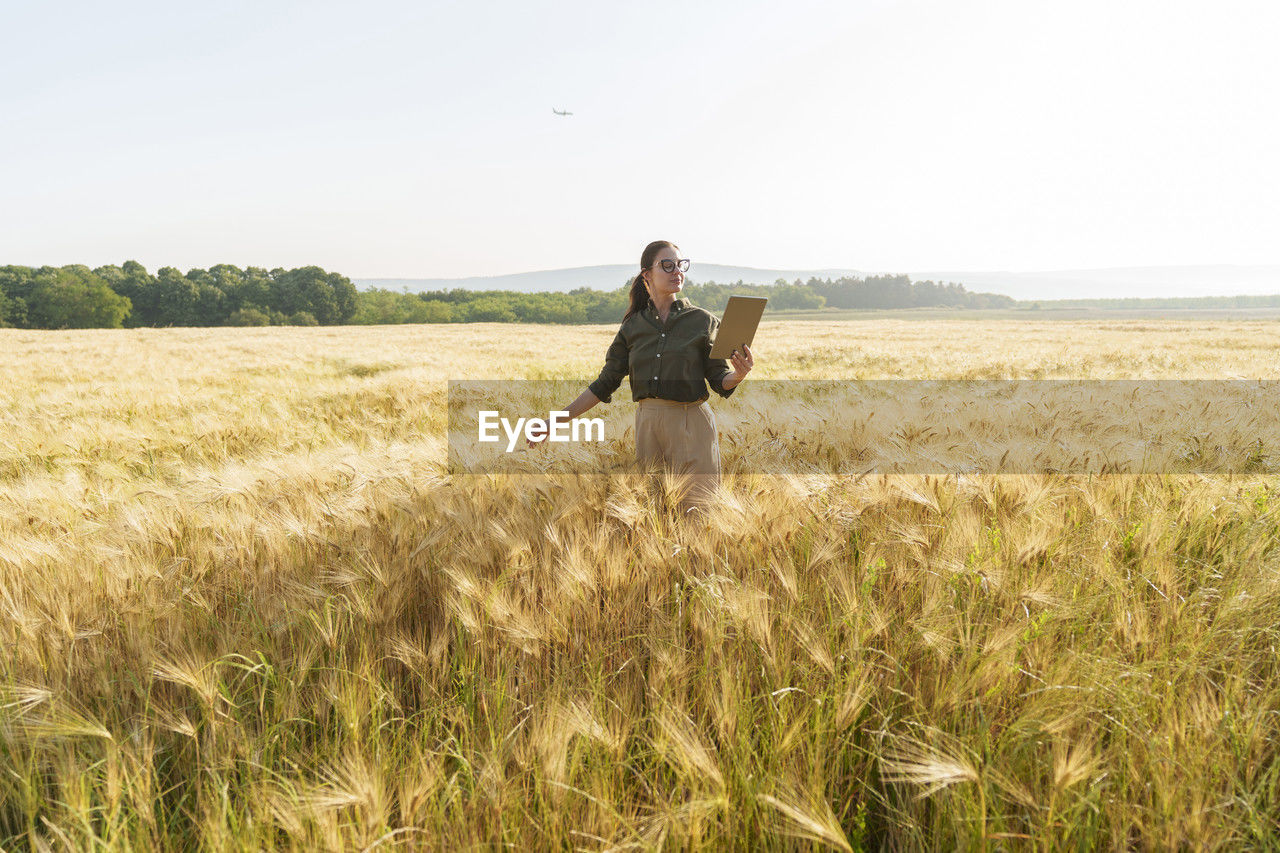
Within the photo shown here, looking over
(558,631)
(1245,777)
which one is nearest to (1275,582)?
(1245,777)

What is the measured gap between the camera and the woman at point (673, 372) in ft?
10.4

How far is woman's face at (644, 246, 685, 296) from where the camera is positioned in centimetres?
312

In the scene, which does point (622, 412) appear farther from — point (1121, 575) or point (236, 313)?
point (236, 313)

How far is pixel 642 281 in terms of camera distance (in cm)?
341

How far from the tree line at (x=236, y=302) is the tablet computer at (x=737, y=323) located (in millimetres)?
61937

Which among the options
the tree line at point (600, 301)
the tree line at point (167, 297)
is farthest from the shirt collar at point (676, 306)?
the tree line at point (167, 297)

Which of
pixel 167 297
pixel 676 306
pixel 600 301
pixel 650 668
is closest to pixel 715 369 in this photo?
pixel 676 306

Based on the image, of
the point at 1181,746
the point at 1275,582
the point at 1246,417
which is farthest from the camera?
the point at 1246,417

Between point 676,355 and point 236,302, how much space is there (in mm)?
94092

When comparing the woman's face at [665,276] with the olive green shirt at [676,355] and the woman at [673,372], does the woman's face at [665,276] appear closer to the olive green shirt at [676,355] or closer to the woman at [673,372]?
the woman at [673,372]

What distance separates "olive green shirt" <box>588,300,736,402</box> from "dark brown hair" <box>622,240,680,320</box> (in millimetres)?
72

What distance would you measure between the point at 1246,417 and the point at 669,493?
5.11 m

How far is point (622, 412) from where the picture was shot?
6461mm

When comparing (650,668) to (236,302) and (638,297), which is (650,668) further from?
(236,302)
